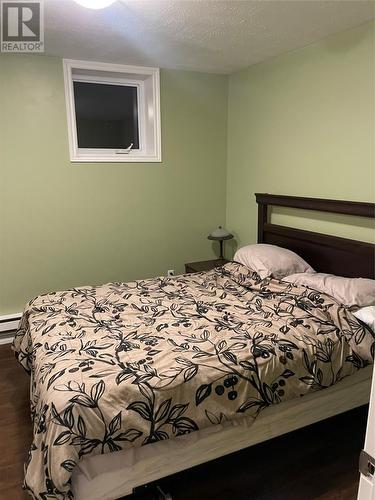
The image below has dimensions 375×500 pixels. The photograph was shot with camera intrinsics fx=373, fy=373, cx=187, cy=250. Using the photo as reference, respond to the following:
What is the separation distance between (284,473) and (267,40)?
2708 millimetres

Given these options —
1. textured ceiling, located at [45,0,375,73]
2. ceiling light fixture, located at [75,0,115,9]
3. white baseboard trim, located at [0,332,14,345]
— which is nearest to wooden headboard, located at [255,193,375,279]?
textured ceiling, located at [45,0,375,73]

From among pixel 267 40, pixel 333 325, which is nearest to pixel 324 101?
pixel 267 40

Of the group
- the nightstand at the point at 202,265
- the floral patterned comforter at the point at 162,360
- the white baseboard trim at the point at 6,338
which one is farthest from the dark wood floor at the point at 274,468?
the nightstand at the point at 202,265

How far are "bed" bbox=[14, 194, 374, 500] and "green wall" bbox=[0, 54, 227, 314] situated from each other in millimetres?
826

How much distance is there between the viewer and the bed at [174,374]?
1.46 m

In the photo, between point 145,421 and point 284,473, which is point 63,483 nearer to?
point 145,421

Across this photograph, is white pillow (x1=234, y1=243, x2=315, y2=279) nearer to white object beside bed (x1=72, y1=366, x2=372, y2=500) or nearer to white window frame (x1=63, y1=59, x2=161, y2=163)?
white object beside bed (x1=72, y1=366, x2=372, y2=500)

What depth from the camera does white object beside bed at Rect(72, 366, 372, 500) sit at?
59.4 inches

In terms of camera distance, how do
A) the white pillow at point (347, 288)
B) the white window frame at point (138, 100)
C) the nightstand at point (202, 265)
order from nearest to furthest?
the white pillow at point (347, 288) < the white window frame at point (138, 100) < the nightstand at point (202, 265)

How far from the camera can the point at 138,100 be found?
11.7 feet

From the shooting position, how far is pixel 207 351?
5.87 feet

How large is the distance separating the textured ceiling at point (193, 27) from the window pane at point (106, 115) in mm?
364

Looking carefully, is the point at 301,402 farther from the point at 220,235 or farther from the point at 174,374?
the point at 220,235

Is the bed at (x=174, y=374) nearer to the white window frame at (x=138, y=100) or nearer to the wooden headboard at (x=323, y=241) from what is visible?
the wooden headboard at (x=323, y=241)
